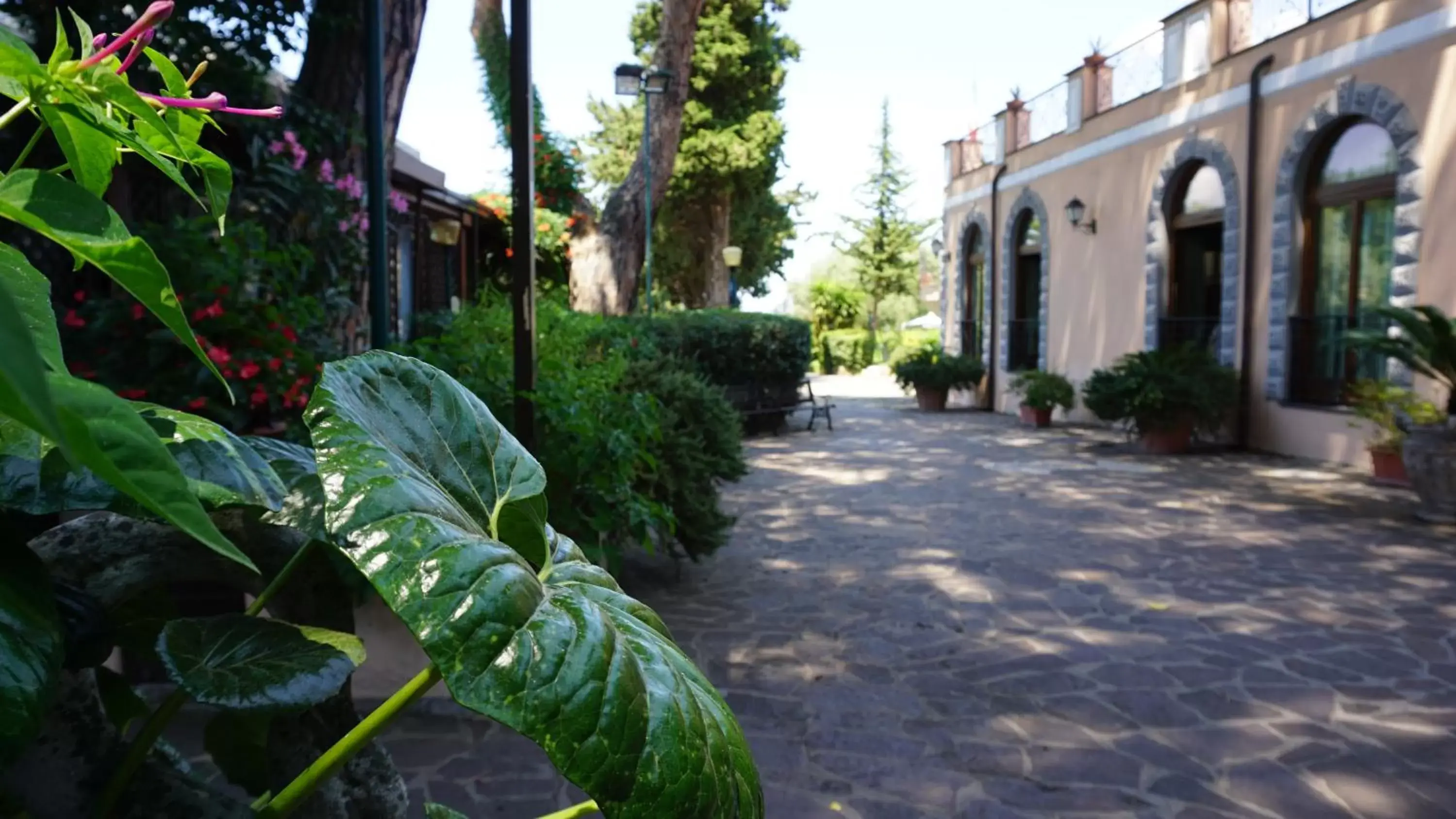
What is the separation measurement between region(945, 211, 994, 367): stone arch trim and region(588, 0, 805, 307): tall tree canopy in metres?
5.08

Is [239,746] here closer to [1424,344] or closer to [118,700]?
[118,700]

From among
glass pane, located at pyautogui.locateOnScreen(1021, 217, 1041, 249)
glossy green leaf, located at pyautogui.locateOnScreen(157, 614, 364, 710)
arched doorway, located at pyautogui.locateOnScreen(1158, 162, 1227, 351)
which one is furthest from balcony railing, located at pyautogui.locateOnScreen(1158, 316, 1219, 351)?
glossy green leaf, located at pyautogui.locateOnScreen(157, 614, 364, 710)

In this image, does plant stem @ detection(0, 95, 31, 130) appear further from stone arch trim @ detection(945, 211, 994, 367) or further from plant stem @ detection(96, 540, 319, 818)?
stone arch trim @ detection(945, 211, 994, 367)

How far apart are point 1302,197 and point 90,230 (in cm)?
1244

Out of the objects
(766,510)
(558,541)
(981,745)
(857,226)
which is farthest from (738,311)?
(857,226)

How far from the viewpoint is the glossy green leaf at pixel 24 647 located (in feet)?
2.05

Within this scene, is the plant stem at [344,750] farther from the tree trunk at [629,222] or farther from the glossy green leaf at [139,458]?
the tree trunk at [629,222]

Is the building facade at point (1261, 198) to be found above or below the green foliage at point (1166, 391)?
above

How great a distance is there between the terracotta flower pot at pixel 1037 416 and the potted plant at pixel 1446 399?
20.7 ft

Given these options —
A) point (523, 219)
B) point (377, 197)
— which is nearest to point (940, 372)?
point (523, 219)

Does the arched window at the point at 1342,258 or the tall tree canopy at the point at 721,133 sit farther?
the tall tree canopy at the point at 721,133

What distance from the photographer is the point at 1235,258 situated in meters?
11.9

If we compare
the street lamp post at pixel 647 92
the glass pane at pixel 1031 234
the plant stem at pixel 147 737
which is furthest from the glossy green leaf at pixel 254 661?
the glass pane at pixel 1031 234

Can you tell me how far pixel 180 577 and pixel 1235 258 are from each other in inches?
496
